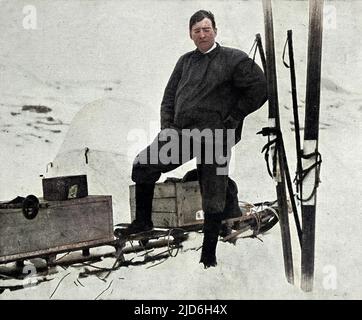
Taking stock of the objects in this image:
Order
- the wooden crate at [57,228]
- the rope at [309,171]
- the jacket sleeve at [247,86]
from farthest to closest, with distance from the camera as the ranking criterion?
1. the rope at [309,171]
2. the jacket sleeve at [247,86]
3. the wooden crate at [57,228]

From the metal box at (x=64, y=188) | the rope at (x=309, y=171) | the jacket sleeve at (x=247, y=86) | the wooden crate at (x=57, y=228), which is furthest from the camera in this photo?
the rope at (x=309, y=171)

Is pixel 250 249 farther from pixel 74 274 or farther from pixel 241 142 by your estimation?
pixel 74 274

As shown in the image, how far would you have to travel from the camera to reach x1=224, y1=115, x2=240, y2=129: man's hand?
3744 millimetres

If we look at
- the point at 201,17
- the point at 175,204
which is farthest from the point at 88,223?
the point at 201,17

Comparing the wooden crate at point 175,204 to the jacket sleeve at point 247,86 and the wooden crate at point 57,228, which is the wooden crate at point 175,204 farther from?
the jacket sleeve at point 247,86

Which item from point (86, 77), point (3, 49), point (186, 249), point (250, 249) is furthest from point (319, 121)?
point (3, 49)

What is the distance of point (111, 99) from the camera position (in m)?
3.81

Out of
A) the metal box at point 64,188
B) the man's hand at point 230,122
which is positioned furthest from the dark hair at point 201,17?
the metal box at point 64,188

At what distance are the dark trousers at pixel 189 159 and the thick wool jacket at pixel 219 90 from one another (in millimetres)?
144

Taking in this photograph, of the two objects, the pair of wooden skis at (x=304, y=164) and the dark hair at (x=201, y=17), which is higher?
the dark hair at (x=201, y=17)

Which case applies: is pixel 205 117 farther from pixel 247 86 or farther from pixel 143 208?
pixel 143 208

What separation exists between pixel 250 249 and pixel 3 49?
7.98 ft

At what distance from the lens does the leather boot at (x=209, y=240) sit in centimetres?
378
